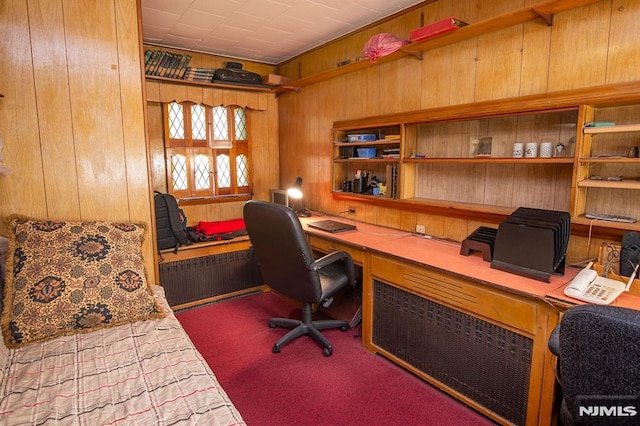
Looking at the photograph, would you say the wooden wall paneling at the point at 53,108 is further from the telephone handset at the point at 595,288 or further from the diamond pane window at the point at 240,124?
the telephone handset at the point at 595,288

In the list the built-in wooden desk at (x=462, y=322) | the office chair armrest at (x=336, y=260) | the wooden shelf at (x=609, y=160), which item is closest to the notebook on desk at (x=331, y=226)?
the built-in wooden desk at (x=462, y=322)

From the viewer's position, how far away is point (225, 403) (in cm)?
121

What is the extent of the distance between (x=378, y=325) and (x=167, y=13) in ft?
9.57

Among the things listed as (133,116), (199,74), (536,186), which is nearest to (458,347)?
(536,186)

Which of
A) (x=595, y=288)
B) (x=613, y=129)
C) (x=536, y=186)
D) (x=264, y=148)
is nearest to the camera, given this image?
(x=595, y=288)

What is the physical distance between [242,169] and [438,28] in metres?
2.71

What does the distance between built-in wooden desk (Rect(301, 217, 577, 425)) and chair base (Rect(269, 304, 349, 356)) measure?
11.2 inches

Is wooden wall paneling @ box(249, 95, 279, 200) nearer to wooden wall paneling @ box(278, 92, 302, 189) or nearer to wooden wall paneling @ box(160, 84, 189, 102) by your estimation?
wooden wall paneling @ box(278, 92, 302, 189)

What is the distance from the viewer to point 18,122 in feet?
6.16

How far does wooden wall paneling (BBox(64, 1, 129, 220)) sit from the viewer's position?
198cm

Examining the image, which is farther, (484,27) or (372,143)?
(372,143)

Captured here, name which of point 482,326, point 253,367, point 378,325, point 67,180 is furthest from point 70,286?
point 482,326

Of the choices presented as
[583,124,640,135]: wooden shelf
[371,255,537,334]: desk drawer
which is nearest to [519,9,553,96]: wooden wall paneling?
[583,124,640,135]: wooden shelf

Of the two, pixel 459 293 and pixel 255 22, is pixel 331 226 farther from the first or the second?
pixel 255 22
